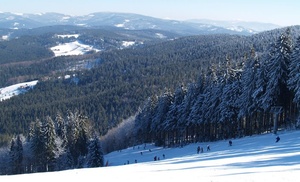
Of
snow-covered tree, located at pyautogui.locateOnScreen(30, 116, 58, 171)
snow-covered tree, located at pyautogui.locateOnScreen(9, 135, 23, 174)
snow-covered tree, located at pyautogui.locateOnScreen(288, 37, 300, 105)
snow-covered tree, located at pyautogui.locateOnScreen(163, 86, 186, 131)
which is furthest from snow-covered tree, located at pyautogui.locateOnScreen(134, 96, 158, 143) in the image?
snow-covered tree, located at pyautogui.locateOnScreen(288, 37, 300, 105)

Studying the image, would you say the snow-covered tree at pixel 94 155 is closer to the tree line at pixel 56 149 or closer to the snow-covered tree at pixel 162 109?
the tree line at pixel 56 149

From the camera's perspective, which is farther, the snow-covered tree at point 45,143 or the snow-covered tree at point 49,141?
the snow-covered tree at point 45,143

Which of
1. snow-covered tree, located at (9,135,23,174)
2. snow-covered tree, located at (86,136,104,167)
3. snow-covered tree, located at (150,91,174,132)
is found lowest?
snow-covered tree, located at (9,135,23,174)

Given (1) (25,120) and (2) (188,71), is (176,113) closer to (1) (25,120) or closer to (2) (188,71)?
(1) (25,120)

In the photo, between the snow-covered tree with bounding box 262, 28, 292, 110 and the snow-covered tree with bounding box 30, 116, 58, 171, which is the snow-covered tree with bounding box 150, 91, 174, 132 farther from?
the snow-covered tree with bounding box 262, 28, 292, 110

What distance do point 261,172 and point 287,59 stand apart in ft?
84.7

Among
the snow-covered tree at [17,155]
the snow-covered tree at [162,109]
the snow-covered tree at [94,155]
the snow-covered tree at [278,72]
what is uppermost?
the snow-covered tree at [278,72]

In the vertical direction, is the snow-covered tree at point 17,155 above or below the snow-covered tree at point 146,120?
below

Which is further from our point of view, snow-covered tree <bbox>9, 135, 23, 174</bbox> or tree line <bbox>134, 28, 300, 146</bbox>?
snow-covered tree <bbox>9, 135, 23, 174</bbox>

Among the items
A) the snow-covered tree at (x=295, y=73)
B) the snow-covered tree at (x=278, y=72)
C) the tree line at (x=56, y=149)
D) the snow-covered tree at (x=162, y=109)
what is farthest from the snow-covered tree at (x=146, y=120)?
the snow-covered tree at (x=295, y=73)

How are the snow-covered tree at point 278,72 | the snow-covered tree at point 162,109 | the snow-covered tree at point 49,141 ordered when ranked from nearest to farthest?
1. the snow-covered tree at point 278,72
2. the snow-covered tree at point 49,141
3. the snow-covered tree at point 162,109

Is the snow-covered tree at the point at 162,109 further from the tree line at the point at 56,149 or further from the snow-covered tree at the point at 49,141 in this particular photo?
the snow-covered tree at the point at 49,141

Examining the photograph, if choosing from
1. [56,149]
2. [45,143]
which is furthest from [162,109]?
[45,143]

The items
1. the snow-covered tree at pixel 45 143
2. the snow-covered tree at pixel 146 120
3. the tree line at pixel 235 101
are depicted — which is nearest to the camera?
the tree line at pixel 235 101
